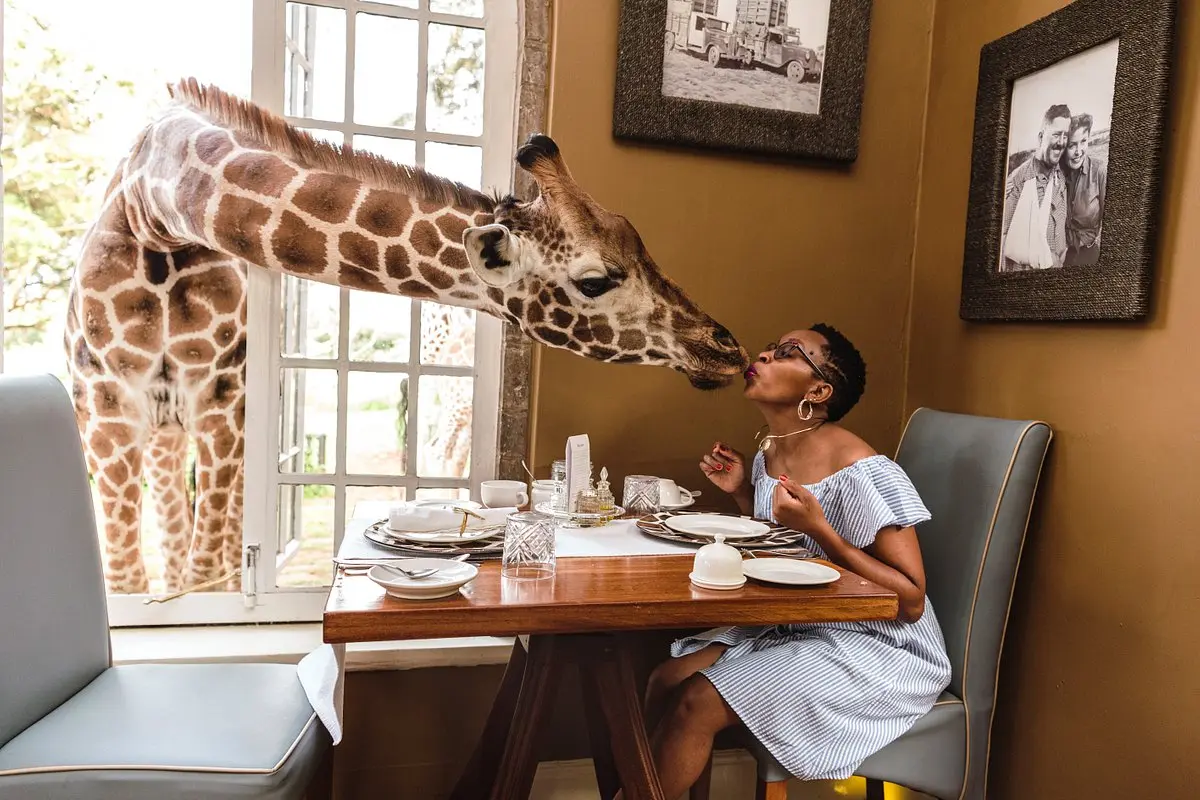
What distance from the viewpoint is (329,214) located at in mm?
1954

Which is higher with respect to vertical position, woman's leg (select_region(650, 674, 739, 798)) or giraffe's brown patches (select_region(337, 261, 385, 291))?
giraffe's brown patches (select_region(337, 261, 385, 291))

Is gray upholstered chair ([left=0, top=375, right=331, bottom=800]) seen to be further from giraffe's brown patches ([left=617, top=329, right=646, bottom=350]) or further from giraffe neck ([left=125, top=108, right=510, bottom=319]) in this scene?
giraffe's brown patches ([left=617, top=329, right=646, bottom=350])

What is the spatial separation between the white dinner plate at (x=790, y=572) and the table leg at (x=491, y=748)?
2.20 ft

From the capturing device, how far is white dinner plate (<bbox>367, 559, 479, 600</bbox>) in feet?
3.86

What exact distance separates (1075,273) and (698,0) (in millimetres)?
1229

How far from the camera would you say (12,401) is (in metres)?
1.46

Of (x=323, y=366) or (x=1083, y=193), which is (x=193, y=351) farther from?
(x=1083, y=193)

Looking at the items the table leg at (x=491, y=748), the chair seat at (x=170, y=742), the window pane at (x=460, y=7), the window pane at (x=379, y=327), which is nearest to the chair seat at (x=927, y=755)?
the table leg at (x=491, y=748)

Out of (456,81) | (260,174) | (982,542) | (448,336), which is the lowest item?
(982,542)

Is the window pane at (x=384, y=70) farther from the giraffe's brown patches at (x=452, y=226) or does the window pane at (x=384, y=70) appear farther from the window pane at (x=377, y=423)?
the window pane at (x=377, y=423)

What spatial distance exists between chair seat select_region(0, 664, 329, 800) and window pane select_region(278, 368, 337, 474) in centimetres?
77

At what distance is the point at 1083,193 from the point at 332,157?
72.2 inches

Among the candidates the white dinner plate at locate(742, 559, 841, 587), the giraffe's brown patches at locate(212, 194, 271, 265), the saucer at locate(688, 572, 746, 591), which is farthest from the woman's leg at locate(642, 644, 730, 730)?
the giraffe's brown patches at locate(212, 194, 271, 265)

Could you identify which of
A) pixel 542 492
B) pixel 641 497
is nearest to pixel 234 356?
pixel 542 492
